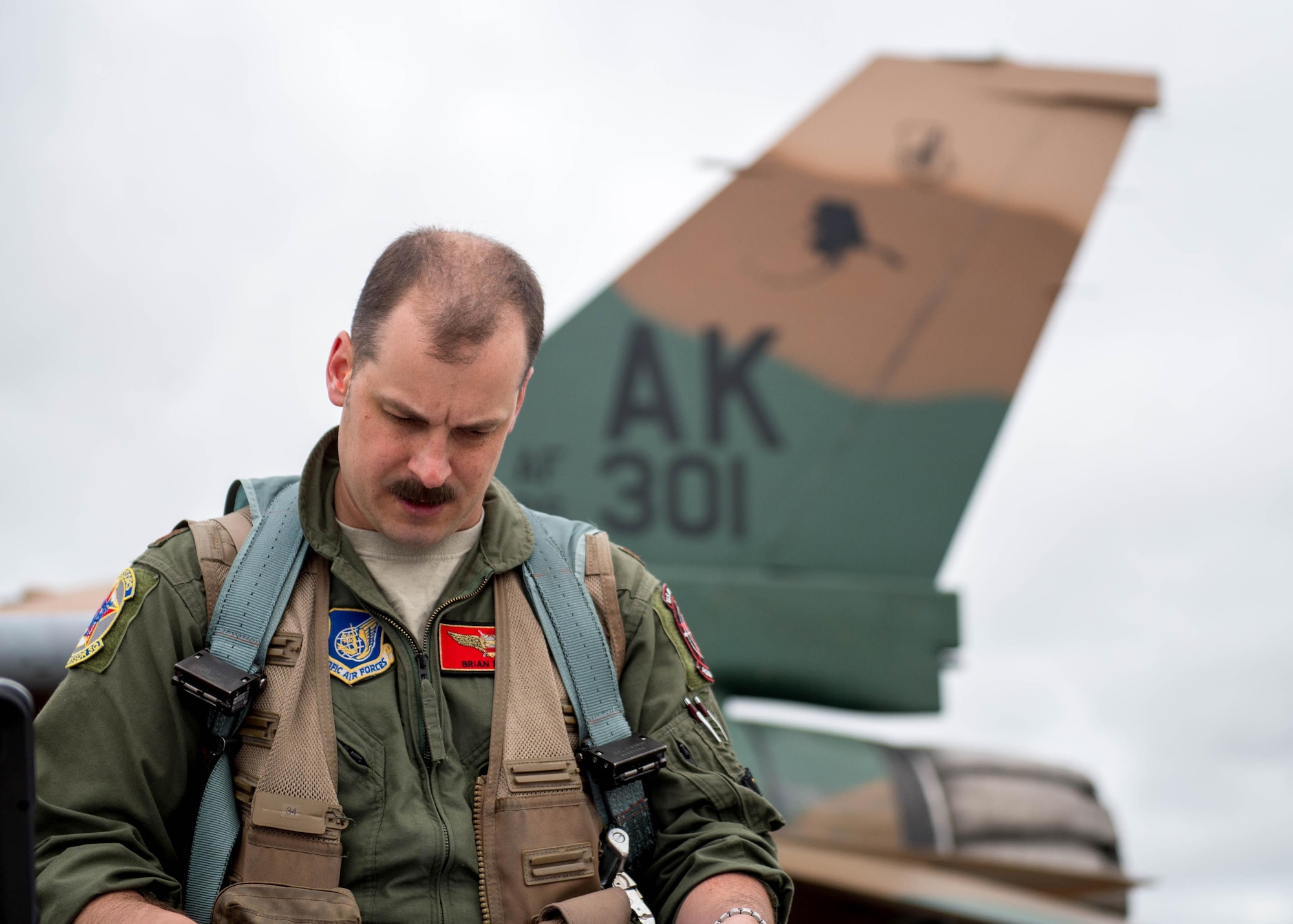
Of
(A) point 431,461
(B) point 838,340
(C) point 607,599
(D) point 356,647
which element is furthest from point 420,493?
(B) point 838,340

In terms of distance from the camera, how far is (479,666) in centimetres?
167

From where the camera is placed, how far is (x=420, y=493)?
63.4 inches

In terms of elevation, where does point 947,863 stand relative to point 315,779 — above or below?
below

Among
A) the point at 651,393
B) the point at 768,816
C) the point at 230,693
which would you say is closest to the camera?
the point at 230,693

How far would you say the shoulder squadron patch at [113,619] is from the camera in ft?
4.73

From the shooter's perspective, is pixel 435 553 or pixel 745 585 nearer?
pixel 435 553

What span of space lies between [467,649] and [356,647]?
0.16 metres

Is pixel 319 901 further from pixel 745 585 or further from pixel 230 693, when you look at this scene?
pixel 745 585

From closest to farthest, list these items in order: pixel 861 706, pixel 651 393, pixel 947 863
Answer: pixel 947 863 < pixel 861 706 < pixel 651 393

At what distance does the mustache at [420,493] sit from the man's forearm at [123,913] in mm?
604

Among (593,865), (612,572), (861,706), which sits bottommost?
(861,706)

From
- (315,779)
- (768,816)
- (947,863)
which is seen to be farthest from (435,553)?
(947,863)

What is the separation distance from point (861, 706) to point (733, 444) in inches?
50.4

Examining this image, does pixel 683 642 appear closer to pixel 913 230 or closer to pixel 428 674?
pixel 428 674
